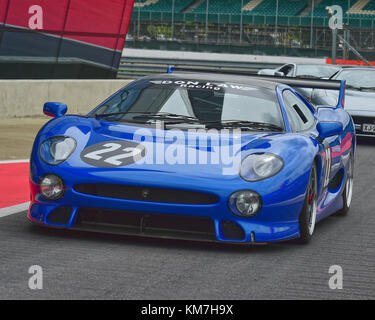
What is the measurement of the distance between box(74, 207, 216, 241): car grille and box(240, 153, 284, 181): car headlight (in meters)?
0.40

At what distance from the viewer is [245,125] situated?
684cm

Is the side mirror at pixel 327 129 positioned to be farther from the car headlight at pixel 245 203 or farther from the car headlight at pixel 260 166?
the car headlight at pixel 245 203

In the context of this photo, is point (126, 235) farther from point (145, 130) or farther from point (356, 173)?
point (356, 173)

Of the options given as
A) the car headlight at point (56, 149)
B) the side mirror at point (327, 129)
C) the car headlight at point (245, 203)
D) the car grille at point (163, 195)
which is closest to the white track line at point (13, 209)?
the car headlight at point (56, 149)

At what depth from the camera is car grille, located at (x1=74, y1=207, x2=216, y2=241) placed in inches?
240

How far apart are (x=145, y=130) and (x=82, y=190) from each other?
2.26 ft

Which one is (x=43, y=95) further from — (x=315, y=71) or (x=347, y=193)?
(x=347, y=193)

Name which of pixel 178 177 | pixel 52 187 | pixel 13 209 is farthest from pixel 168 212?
pixel 13 209

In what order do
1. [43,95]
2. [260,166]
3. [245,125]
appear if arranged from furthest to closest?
[43,95]
[245,125]
[260,166]

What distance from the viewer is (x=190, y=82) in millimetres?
7457

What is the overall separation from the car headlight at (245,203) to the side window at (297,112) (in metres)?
1.16

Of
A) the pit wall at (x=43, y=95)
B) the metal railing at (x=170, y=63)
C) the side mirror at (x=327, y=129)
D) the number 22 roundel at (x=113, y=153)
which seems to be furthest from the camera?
the metal railing at (x=170, y=63)

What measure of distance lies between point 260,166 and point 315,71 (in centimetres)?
1363

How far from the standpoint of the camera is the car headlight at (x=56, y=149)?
6.28 metres
